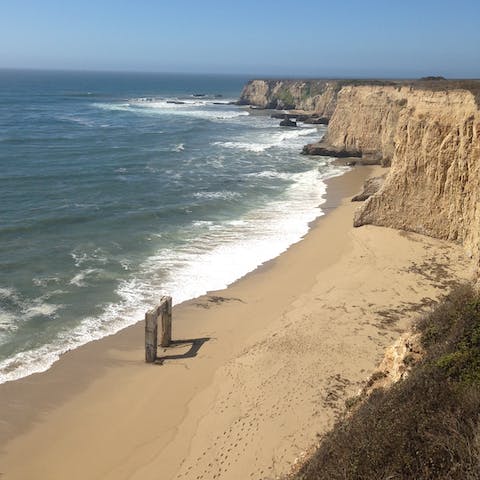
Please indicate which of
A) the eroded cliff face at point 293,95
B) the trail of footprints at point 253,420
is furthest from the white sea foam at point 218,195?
the eroded cliff face at point 293,95

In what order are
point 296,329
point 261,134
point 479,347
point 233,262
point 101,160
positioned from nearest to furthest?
point 479,347, point 296,329, point 233,262, point 101,160, point 261,134

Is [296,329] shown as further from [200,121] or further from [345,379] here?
[200,121]

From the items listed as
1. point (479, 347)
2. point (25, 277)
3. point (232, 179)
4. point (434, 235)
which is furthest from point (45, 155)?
point (479, 347)

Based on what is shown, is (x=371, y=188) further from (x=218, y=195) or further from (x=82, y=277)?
(x=82, y=277)

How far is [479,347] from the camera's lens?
25.0 ft

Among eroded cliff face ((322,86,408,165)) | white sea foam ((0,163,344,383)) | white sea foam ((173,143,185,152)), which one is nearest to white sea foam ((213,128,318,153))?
white sea foam ((173,143,185,152))

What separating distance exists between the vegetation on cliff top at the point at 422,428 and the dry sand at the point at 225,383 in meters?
2.79

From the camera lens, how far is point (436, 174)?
20.0 metres

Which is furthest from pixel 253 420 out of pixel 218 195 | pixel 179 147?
pixel 179 147

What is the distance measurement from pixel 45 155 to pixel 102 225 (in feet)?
55.7

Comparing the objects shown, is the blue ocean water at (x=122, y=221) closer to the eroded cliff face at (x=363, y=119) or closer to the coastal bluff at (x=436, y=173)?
the eroded cliff face at (x=363, y=119)

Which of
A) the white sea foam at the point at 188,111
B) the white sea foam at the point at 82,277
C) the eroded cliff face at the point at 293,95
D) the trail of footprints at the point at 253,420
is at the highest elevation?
the eroded cliff face at the point at 293,95

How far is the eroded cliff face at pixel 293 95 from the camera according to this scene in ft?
231

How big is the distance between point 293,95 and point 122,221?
2630 inches
